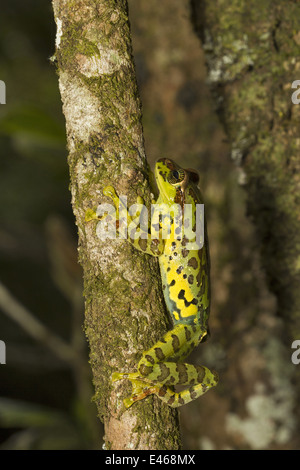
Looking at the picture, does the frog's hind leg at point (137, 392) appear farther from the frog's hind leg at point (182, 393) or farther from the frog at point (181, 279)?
the frog at point (181, 279)

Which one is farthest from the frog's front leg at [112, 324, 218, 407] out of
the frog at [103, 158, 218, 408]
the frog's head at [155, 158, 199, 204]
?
the frog's head at [155, 158, 199, 204]

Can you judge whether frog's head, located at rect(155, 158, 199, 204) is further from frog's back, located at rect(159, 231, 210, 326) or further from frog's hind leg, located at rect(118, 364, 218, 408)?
frog's hind leg, located at rect(118, 364, 218, 408)

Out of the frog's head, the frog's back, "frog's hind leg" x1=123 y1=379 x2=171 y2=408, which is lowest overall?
"frog's hind leg" x1=123 y1=379 x2=171 y2=408

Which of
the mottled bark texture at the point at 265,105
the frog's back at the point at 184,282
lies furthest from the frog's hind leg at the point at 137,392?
the mottled bark texture at the point at 265,105

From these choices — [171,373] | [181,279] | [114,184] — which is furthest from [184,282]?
[114,184]

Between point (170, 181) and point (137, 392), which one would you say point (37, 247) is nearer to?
point (170, 181)

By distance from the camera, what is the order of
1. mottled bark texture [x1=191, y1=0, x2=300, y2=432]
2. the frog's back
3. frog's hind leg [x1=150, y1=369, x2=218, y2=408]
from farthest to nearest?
1. mottled bark texture [x1=191, y1=0, x2=300, y2=432]
2. the frog's back
3. frog's hind leg [x1=150, y1=369, x2=218, y2=408]
